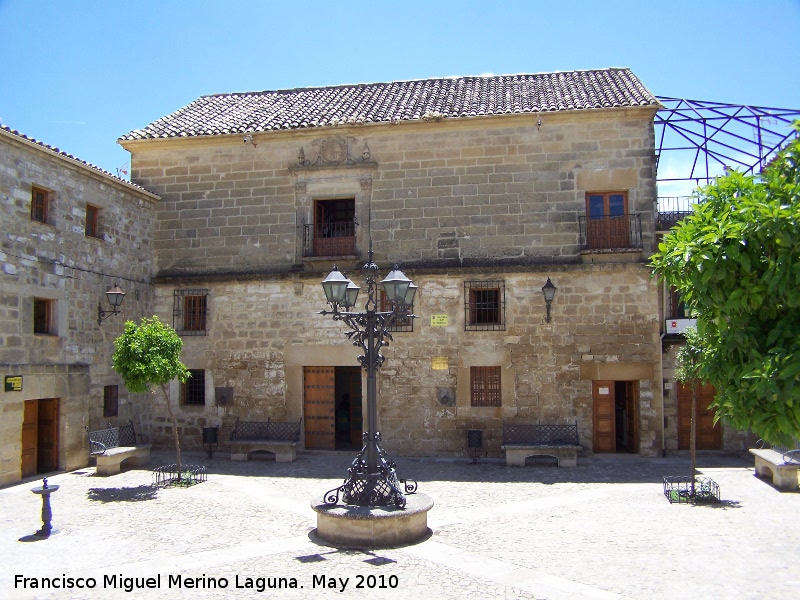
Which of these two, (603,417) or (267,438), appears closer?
(603,417)

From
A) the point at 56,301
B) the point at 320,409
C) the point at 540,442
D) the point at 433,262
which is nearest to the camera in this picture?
the point at 56,301

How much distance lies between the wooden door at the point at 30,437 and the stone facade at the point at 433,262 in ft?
11.5

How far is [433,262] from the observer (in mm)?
14617

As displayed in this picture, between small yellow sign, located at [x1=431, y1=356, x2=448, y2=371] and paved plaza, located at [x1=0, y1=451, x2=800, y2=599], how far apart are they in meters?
2.81

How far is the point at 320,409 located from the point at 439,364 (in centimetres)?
304

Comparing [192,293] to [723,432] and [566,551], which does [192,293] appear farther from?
[723,432]

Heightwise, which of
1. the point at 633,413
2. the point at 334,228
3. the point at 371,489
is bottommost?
the point at 371,489

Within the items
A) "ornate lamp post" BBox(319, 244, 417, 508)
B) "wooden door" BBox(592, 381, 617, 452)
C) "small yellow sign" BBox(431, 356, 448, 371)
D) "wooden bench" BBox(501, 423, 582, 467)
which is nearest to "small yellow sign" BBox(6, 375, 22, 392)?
"ornate lamp post" BBox(319, 244, 417, 508)

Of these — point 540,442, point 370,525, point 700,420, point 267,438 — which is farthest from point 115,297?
point 700,420

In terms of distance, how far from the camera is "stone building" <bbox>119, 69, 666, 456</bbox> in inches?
Result: 554

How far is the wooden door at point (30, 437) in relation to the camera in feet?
38.5

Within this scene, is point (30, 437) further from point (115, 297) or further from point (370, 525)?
point (370, 525)

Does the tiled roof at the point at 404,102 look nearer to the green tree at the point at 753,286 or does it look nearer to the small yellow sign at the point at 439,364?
the small yellow sign at the point at 439,364

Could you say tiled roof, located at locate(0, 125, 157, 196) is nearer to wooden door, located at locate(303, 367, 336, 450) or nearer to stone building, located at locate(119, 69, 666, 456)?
stone building, located at locate(119, 69, 666, 456)
